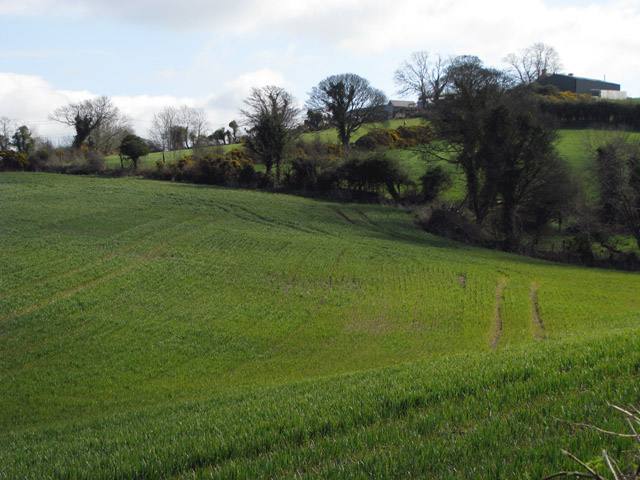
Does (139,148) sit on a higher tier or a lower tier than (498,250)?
higher

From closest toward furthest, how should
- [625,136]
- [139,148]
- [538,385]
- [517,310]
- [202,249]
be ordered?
[538,385]
[517,310]
[202,249]
[625,136]
[139,148]

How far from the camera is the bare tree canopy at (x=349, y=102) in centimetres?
7375

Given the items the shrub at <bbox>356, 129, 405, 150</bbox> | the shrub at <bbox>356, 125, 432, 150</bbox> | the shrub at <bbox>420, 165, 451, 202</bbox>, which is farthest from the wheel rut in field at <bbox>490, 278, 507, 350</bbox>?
the shrub at <bbox>356, 129, 405, 150</bbox>

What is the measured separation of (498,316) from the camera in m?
21.9

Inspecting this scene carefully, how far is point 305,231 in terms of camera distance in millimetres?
37000

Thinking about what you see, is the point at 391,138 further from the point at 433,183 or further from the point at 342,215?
the point at 342,215

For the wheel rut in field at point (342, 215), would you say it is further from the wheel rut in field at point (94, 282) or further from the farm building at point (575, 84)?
the farm building at point (575, 84)

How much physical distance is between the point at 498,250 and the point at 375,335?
23994 mm

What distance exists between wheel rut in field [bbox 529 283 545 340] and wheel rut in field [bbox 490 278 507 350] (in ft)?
4.67

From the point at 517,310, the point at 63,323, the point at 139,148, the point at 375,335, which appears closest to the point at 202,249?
the point at 63,323

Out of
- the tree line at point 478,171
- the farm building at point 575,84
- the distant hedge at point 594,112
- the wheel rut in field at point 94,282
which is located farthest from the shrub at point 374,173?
the farm building at point 575,84

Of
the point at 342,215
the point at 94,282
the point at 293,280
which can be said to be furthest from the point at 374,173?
the point at 94,282

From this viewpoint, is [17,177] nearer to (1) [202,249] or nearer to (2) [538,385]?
(1) [202,249]

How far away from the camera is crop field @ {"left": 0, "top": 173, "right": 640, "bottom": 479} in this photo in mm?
5043
